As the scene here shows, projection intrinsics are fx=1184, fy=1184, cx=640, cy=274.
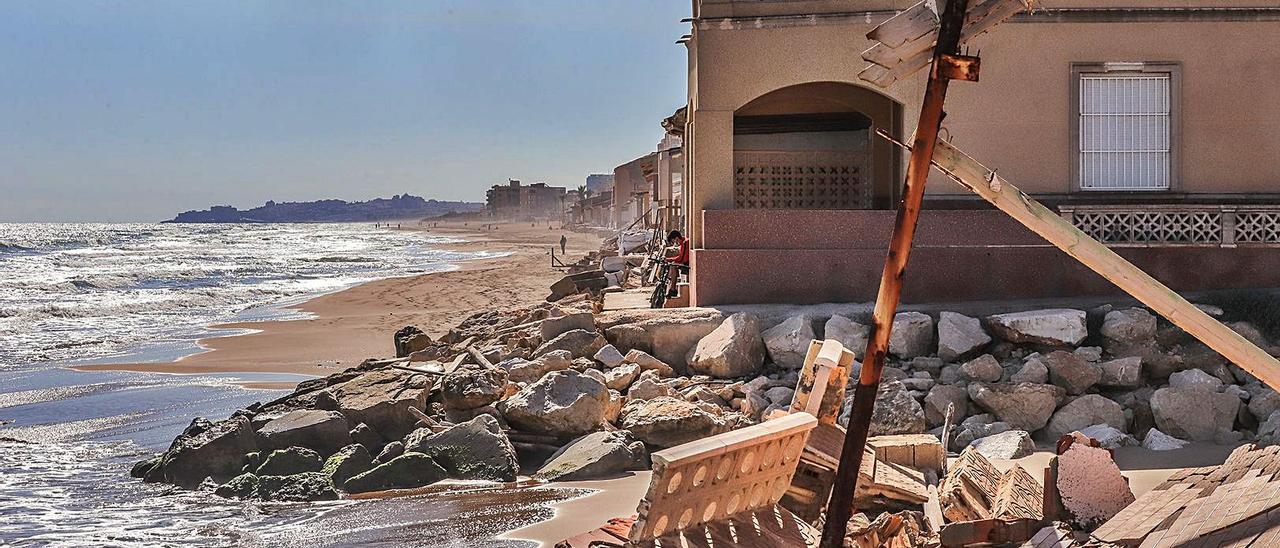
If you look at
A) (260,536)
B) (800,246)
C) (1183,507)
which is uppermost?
(800,246)

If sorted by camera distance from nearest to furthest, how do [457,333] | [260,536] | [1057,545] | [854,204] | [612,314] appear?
[1057,545] → [260,536] → [612,314] → [854,204] → [457,333]

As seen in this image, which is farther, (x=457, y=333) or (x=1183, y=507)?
(x=457, y=333)

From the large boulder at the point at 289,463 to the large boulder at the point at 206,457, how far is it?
1.50 feet

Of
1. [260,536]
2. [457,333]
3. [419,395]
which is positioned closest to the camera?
[260,536]

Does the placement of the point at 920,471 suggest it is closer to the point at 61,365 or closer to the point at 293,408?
the point at 293,408

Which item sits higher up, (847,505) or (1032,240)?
(1032,240)

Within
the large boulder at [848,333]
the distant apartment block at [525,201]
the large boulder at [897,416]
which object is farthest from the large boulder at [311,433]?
the distant apartment block at [525,201]

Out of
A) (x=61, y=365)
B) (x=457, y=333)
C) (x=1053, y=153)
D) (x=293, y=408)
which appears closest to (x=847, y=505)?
(x=293, y=408)

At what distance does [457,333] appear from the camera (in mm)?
20516

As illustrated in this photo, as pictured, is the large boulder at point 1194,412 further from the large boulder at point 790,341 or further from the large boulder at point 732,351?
the large boulder at point 732,351

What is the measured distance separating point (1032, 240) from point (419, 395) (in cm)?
819

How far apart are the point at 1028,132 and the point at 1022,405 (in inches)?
200

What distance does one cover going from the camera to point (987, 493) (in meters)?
8.10

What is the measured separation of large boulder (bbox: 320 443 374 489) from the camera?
10.8 meters
